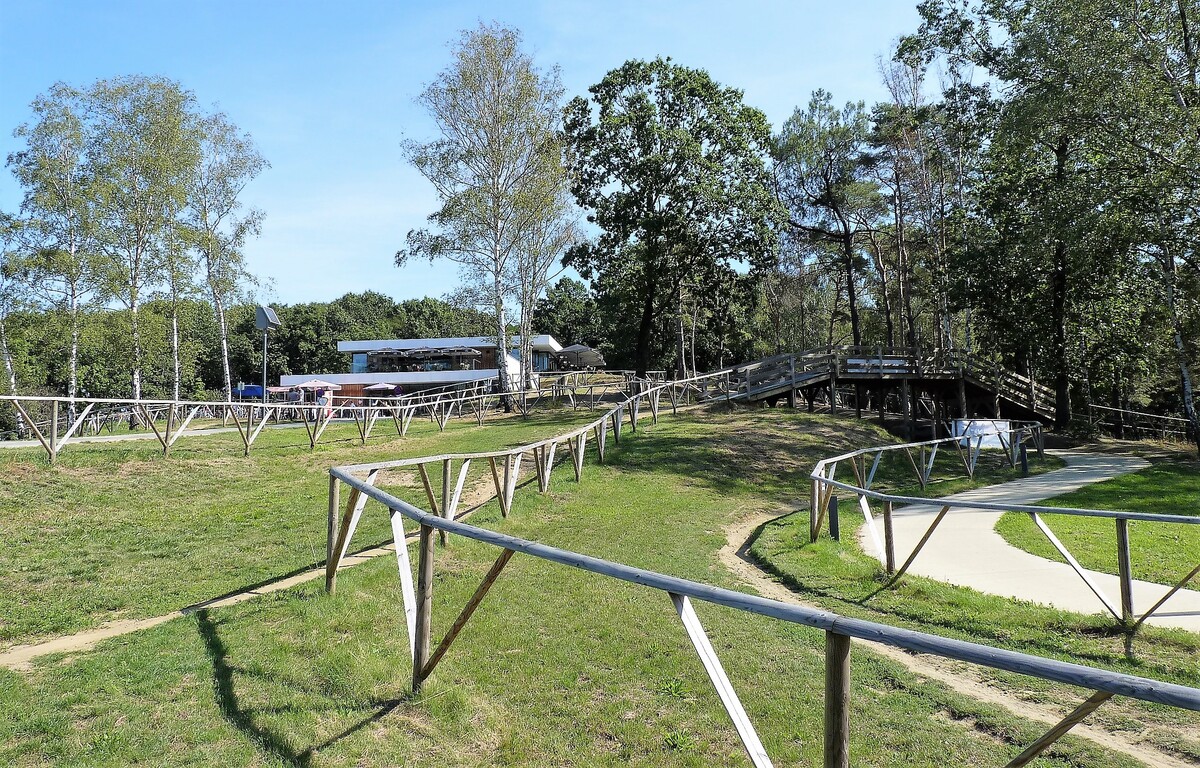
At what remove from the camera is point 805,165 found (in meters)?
34.2

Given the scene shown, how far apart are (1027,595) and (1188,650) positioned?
5.15ft

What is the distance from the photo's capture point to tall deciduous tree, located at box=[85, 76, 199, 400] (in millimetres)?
23750

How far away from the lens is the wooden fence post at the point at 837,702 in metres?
2.37

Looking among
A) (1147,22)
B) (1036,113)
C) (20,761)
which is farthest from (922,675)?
(1147,22)

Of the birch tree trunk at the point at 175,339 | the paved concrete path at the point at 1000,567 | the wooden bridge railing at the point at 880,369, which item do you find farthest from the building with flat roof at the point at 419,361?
the paved concrete path at the point at 1000,567

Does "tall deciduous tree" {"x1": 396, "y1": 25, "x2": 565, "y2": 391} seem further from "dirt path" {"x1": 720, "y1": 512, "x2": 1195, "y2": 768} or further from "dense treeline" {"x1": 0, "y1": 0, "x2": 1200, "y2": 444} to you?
"dirt path" {"x1": 720, "y1": 512, "x2": 1195, "y2": 768}

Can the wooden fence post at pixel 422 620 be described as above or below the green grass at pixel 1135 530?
above

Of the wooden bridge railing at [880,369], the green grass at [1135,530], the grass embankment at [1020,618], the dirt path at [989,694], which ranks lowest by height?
the green grass at [1135,530]

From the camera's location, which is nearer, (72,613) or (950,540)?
(72,613)

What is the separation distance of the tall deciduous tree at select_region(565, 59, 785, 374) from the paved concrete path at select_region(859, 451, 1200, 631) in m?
19.0

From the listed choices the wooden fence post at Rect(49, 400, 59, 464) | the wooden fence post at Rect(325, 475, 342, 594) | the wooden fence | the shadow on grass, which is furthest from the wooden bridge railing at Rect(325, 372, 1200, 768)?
the wooden fence

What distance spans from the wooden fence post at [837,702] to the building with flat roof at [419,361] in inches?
2065

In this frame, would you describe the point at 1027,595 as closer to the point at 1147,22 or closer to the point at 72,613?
the point at 72,613

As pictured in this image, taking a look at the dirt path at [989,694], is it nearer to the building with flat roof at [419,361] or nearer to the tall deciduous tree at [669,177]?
the tall deciduous tree at [669,177]
